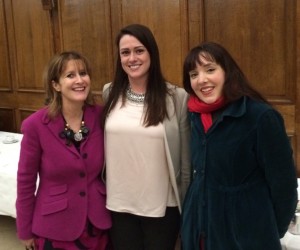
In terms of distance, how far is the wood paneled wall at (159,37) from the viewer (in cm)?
228

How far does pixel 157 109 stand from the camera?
1540 millimetres

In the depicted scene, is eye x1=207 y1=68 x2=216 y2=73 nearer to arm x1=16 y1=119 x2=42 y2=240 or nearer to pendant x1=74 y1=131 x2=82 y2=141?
pendant x1=74 y1=131 x2=82 y2=141

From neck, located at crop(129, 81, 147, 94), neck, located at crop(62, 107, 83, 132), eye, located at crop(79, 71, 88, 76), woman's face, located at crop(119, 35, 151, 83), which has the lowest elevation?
neck, located at crop(62, 107, 83, 132)

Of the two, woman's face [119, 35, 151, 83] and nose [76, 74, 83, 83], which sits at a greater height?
woman's face [119, 35, 151, 83]

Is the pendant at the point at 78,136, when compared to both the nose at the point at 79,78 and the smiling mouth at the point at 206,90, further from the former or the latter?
the smiling mouth at the point at 206,90

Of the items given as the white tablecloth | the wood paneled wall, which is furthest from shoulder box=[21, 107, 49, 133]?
the wood paneled wall

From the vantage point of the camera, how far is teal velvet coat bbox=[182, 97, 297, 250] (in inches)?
46.9

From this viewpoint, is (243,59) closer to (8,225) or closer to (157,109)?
(157,109)

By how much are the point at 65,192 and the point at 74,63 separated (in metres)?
0.54

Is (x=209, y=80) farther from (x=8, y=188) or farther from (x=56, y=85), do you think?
(x=8, y=188)

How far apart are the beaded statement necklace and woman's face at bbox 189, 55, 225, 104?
21.9 inches

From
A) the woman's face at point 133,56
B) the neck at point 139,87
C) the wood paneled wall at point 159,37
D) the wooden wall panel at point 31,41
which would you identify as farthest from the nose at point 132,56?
the wooden wall panel at point 31,41

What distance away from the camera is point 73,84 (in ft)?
5.24

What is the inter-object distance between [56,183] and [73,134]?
0.70 ft
